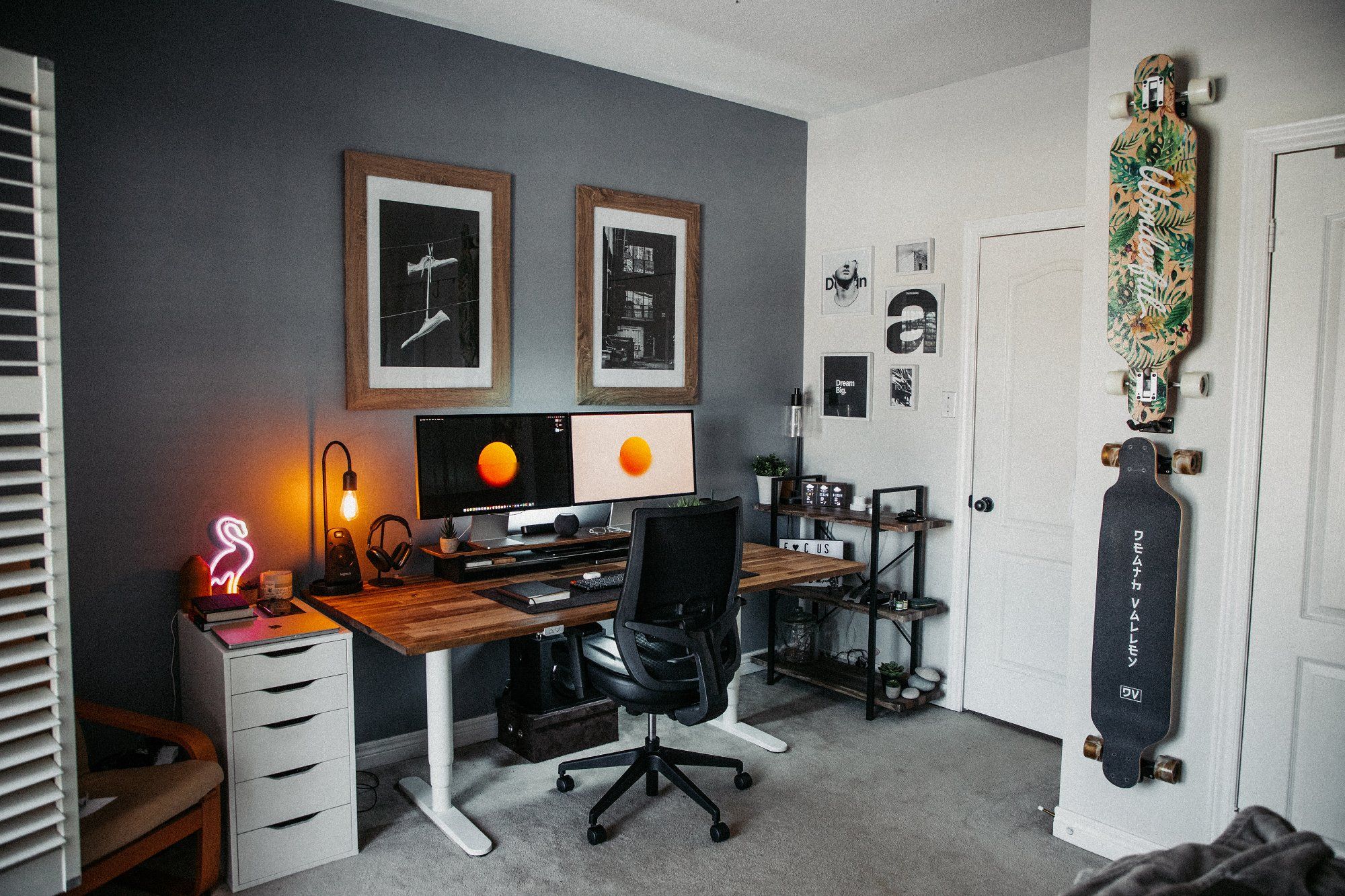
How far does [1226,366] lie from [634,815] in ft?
7.19

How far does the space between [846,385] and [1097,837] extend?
2210 millimetres

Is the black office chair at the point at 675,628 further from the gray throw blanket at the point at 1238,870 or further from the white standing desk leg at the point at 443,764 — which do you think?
the gray throw blanket at the point at 1238,870

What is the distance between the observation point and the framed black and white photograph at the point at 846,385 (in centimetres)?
422

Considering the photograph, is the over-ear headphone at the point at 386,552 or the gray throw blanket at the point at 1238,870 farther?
the over-ear headphone at the point at 386,552

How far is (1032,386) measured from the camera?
3.61 m

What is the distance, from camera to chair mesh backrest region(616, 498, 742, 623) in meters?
2.60

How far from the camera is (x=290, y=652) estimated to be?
2520 millimetres

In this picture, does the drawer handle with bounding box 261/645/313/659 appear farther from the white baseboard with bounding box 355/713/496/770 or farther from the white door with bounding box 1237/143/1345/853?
the white door with bounding box 1237/143/1345/853

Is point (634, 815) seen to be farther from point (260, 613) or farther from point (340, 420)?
point (340, 420)

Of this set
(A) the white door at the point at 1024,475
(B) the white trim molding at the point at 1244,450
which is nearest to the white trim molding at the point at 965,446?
(A) the white door at the point at 1024,475

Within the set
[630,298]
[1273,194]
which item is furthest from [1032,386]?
[630,298]

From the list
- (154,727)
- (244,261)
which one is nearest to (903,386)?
(244,261)

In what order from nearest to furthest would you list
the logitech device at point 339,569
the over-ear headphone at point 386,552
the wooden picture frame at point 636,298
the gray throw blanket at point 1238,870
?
1. the gray throw blanket at point 1238,870
2. the logitech device at point 339,569
3. the over-ear headphone at point 386,552
4. the wooden picture frame at point 636,298

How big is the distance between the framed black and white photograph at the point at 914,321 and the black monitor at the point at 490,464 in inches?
62.7
